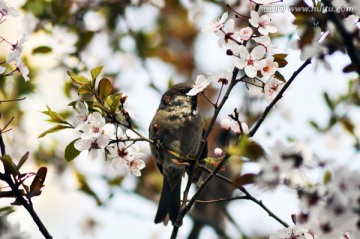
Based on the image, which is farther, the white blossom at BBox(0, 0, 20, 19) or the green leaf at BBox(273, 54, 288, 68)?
the green leaf at BBox(273, 54, 288, 68)

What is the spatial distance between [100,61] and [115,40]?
0.36 m

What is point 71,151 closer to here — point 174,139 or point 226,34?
point 226,34

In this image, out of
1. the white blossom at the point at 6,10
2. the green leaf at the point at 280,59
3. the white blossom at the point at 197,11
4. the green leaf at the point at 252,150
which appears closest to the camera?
the green leaf at the point at 252,150

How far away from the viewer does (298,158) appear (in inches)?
69.3

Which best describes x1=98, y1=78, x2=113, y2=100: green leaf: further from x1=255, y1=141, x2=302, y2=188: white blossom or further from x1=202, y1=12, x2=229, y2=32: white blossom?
x1=255, y1=141, x2=302, y2=188: white blossom

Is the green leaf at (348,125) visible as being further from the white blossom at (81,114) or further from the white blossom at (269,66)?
the white blossom at (81,114)

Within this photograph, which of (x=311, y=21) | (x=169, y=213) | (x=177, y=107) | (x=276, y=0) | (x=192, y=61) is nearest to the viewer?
(x=311, y=21)

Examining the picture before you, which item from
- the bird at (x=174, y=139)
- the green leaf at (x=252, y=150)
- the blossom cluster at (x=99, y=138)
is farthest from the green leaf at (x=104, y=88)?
the bird at (x=174, y=139)

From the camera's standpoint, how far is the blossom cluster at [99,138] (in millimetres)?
2650

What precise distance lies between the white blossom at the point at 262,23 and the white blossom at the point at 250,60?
0.26 feet

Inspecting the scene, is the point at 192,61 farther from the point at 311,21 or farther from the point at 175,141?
the point at 311,21

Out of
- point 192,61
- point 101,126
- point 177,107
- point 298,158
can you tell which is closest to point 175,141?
point 177,107

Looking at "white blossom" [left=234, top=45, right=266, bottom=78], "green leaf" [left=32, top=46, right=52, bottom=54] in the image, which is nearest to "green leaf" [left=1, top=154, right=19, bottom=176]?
"white blossom" [left=234, top=45, right=266, bottom=78]

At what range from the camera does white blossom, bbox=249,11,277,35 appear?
8.37 ft
